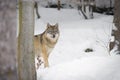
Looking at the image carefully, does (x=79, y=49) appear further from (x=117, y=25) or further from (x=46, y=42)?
(x=117, y=25)

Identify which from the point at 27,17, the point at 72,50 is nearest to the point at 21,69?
the point at 27,17

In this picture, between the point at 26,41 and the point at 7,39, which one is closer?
the point at 7,39

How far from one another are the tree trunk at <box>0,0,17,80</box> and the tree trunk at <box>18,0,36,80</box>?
4997 mm

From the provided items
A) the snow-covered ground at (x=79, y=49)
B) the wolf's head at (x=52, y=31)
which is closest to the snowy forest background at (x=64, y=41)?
the snow-covered ground at (x=79, y=49)

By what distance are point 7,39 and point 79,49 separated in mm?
11698

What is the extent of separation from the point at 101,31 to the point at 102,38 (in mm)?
1271

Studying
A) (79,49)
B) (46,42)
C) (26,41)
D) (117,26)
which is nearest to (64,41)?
(79,49)

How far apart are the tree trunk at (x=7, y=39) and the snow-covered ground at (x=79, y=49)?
453cm

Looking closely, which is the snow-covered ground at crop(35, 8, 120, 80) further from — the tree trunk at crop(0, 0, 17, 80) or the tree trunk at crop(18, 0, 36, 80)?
the tree trunk at crop(0, 0, 17, 80)

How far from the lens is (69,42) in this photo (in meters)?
14.2

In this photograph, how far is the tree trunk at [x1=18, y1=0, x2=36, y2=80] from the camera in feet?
21.6

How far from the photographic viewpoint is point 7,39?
1512 mm

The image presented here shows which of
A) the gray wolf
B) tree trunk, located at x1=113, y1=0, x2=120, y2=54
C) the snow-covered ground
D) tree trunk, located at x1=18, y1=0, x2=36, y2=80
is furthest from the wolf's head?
tree trunk, located at x1=18, y1=0, x2=36, y2=80

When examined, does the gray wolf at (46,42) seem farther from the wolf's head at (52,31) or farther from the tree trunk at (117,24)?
the tree trunk at (117,24)
